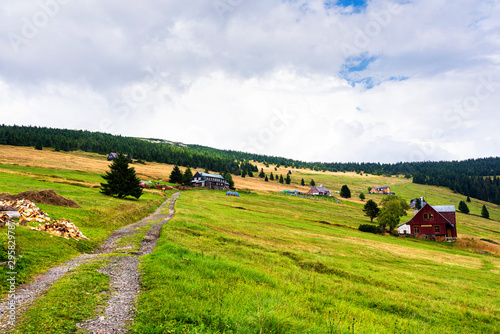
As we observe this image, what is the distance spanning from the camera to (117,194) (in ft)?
176

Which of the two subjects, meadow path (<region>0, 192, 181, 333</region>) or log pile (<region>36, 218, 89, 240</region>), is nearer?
meadow path (<region>0, 192, 181, 333</region>)

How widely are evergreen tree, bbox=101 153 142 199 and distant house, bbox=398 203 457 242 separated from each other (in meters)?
74.2

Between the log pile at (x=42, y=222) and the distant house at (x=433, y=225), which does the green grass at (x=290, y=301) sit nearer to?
the log pile at (x=42, y=222)

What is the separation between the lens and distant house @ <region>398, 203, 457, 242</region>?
213 feet

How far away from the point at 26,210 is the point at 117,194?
1404 inches

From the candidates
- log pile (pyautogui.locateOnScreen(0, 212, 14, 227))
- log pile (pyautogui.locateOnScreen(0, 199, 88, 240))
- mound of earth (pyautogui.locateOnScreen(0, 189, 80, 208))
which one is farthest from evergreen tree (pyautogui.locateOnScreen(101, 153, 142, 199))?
log pile (pyautogui.locateOnScreen(0, 212, 14, 227))

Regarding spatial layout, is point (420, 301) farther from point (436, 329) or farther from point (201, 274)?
point (201, 274)

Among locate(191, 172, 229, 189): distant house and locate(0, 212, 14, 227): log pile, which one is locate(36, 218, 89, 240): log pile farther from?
locate(191, 172, 229, 189): distant house

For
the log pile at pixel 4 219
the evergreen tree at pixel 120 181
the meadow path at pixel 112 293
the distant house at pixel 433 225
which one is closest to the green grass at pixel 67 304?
the meadow path at pixel 112 293

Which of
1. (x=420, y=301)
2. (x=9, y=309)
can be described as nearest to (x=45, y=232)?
(x=9, y=309)

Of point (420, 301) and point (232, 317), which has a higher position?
point (232, 317)

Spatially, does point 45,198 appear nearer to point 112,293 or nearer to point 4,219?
point 4,219

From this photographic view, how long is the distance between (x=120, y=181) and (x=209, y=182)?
8262 cm

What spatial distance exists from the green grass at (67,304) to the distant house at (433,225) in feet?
261
